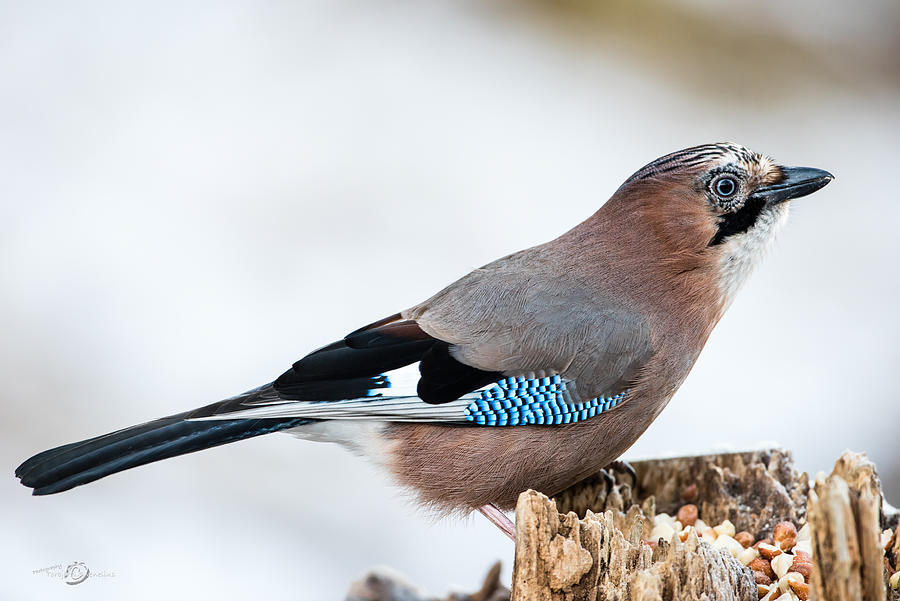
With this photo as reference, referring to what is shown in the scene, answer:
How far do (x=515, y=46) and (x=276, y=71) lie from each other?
1.89m

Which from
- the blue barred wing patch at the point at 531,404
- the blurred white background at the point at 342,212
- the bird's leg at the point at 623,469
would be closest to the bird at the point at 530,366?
the blue barred wing patch at the point at 531,404

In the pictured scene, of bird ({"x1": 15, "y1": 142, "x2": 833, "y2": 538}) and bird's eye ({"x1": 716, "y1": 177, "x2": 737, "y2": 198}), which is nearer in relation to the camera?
bird ({"x1": 15, "y1": 142, "x2": 833, "y2": 538})

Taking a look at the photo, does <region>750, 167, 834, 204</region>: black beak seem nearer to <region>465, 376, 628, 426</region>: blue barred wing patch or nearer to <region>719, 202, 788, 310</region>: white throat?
<region>719, 202, 788, 310</region>: white throat

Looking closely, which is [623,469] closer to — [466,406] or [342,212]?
[466,406]

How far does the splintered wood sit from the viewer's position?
1.99 meters

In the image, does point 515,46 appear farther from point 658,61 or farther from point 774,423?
point 774,423

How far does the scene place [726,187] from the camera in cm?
314

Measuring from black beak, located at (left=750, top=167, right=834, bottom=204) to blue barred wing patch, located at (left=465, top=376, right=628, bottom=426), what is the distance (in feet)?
2.48

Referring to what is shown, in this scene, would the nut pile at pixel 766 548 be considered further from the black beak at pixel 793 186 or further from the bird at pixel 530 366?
the black beak at pixel 793 186

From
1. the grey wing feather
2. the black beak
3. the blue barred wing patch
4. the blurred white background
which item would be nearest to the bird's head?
the black beak

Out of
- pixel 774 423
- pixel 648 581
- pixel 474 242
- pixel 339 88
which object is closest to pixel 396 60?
pixel 339 88

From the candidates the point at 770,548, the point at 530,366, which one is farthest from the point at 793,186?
the point at 770,548

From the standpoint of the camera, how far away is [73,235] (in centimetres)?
655

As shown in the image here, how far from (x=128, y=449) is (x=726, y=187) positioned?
6.33 ft
